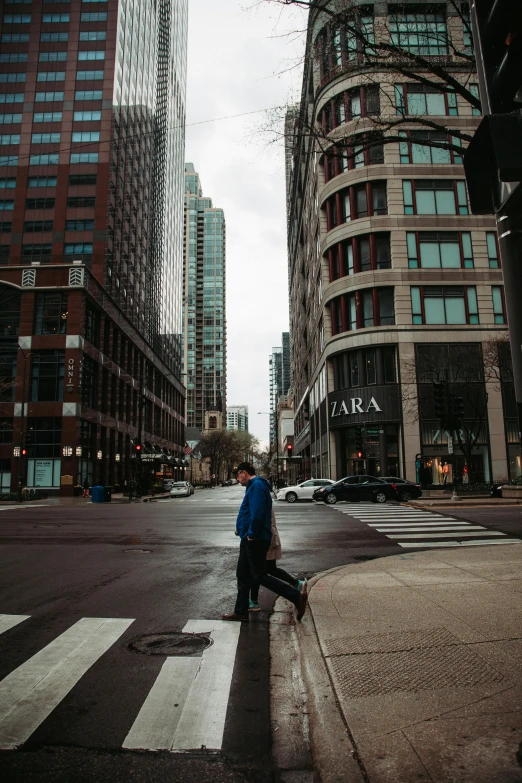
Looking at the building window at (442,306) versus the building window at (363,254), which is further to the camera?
the building window at (363,254)

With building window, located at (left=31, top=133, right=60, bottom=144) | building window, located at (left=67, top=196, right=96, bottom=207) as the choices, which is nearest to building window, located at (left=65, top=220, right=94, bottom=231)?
building window, located at (left=67, top=196, right=96, bottom=207)

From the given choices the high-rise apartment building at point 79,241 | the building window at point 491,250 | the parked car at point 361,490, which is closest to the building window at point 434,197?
the building window at point 491,250

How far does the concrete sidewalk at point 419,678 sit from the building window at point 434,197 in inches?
1432

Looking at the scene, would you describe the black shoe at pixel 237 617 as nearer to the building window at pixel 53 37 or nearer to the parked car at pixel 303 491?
the parked car at pixel 303 491

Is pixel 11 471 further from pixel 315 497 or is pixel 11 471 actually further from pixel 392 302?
pixel 392 302

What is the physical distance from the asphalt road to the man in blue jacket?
0.39 m

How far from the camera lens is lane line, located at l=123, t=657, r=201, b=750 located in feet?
11.6

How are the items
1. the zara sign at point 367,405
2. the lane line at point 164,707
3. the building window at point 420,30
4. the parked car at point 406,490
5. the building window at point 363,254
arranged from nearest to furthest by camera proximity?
the lane line at point 164,707 < the building window at point 420,30 < the parked car at point 406,490 < the zara sign at point 367,405 < the building window at point 363,254

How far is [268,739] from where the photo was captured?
359 centimetres

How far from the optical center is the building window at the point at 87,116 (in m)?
63.3

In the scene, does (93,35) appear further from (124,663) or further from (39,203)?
(124,663)

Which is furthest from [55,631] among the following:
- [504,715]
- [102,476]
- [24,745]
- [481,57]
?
[102,476]

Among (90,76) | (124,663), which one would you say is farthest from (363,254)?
(90,76)

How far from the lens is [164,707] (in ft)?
13.3
